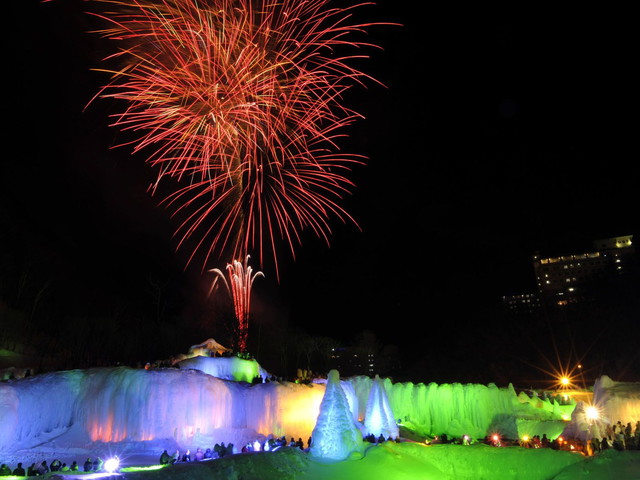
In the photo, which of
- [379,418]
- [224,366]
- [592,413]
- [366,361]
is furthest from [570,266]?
[224,366]

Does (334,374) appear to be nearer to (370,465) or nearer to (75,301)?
(370,465)

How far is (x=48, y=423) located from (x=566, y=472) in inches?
669

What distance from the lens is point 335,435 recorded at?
14.5 m

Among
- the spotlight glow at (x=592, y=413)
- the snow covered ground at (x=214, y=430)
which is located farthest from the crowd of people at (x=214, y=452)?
the spotlight glow at (x=592, y=413)

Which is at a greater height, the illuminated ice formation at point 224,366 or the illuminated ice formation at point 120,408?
the illuminated ice formation at point 224,366

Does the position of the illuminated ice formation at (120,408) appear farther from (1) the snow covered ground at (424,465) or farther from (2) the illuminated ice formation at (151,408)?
(1) the snow covered ground at (424,465)

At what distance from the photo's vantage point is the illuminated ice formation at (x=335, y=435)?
1436 cm

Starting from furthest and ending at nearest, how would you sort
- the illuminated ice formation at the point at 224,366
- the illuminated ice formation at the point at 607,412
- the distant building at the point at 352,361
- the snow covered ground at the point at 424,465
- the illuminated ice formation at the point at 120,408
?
the distant building at the point at 352,361 < the illuminated ice formation at the point at 224,366 < the illuminated ice formation at the point at 607,412 < the illuminated ice formation at the point at 120,408 < the snow covered ground at the point at 424,465

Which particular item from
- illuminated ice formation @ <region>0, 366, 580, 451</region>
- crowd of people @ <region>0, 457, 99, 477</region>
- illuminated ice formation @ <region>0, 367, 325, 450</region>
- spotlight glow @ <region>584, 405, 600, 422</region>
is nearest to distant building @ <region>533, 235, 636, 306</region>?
spotlight glow @ <region>584, 405, 600, 422</region>

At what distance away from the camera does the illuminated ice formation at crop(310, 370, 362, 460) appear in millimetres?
14359

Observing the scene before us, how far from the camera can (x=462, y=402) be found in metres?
31.9

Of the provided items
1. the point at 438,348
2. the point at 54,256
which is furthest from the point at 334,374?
Result: the point at 438,348

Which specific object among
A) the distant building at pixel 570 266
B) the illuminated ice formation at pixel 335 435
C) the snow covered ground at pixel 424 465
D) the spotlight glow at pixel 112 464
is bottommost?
the snow covered ground at pixel 424 465

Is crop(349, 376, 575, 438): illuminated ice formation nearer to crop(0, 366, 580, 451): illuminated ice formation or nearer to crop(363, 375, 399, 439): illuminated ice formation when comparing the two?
crop(363, 375, 399, 439): illuminated ice formation
